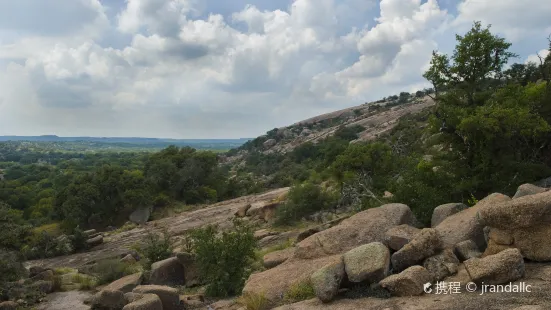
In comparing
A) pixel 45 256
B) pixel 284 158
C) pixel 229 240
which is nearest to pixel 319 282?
pixel 229 240

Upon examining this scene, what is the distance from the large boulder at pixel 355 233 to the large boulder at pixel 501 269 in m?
3.68

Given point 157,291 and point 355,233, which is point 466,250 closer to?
point 355,233

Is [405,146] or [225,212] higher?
[405,146]

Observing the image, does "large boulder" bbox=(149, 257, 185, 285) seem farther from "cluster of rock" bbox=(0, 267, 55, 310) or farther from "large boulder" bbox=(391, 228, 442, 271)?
"large boulder" bbox=(391, 228, 442, 271)

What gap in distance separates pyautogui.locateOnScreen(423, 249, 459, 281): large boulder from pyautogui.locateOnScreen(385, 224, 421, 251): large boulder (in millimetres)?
913

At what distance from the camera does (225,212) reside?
3881 centimetres

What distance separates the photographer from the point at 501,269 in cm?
828

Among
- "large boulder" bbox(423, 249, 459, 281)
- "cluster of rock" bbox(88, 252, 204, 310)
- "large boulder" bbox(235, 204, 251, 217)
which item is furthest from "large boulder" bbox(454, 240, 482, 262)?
"large boulder" bbox(235, 204, 251, 217)

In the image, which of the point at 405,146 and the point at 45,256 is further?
the point at 405,146

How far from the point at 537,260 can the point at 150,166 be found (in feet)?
170

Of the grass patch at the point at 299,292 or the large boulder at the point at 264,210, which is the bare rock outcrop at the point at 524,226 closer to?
the grass patch at the point at 299,292

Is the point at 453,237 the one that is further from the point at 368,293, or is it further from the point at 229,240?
the point at 229,240

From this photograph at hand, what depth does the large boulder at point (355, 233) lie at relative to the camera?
12.2 metres

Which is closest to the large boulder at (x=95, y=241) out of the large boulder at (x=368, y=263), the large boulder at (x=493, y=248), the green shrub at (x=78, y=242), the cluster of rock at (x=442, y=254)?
the green shrub at (x=78, y=242)
